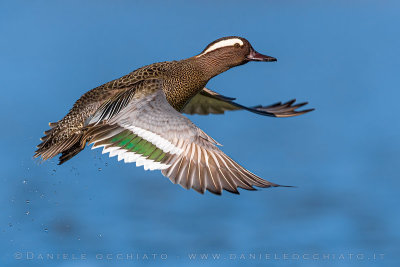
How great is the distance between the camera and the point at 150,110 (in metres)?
5.52

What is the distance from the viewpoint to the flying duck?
5176mm

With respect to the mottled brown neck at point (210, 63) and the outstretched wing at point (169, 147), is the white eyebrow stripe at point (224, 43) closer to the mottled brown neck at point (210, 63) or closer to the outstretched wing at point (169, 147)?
the mottled brown neck at point (210, 63)

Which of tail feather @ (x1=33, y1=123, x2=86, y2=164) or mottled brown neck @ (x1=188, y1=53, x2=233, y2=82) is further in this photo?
mottled brown neck @ (x1=188, y1=53, x2=233, y2=82)

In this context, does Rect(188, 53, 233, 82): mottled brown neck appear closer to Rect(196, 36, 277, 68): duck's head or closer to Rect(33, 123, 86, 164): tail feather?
Rect(196, 36, 277, 68): duck's head

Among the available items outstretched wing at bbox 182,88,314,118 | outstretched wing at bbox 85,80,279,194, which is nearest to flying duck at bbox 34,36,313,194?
outstretched wing at bbox 85,80,279,194

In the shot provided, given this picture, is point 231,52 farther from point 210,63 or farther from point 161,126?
point 161,126

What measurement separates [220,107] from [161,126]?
2.20 m

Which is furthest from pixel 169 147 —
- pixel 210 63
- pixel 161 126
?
pixel 210 63

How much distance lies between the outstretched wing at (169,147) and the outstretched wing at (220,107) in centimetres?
172

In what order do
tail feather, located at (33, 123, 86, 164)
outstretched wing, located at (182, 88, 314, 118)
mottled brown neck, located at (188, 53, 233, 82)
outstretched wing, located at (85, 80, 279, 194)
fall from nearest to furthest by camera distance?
outstretched wing, located at (85, 80, 279, 194) → tail feather, located at (33, 123, 86, 164) → mottled brown neck, located at (188, 53, 233, 82) → outstretched wing, located at (182, 88, 314, 118)

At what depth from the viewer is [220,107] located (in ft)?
24.6

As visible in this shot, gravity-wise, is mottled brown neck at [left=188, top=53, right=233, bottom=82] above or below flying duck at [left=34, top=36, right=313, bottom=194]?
above

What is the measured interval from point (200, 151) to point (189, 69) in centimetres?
135

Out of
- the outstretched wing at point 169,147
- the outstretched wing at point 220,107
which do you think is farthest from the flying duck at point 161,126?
the outstretched wing at point 220,107
